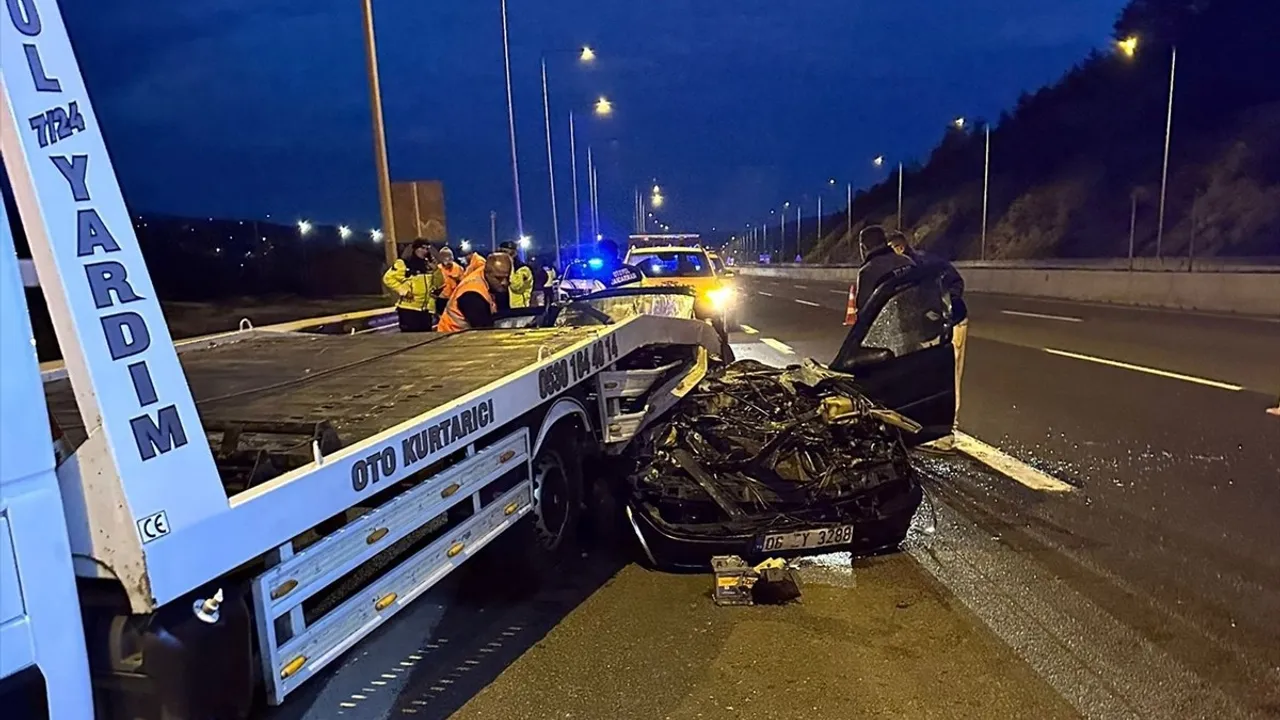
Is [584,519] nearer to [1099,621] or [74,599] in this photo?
[1099,621]

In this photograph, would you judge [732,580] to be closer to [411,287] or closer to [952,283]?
[952,283]

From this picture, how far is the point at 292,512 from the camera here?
283cm

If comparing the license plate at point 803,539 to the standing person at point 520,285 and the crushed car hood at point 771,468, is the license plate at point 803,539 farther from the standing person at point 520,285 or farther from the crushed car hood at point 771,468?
the standing person at point 520,285

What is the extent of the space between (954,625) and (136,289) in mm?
3590

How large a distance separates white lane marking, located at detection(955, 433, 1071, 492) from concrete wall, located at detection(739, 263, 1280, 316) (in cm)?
1516

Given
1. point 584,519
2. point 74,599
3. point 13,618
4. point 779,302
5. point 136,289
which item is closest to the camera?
point 13,618

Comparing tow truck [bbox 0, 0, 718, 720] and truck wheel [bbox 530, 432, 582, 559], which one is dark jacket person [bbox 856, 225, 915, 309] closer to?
truck wheel [bbox 530, 432, 582, 559]

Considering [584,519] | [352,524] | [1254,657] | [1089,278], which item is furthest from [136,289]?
[1089,278]

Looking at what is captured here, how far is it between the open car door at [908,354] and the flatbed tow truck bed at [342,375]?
201 cm

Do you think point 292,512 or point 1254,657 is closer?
point 292,512

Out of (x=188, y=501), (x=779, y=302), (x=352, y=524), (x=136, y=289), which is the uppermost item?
(x=136, y=289)

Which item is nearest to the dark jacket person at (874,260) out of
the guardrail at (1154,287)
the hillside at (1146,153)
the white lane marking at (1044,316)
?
the white lane marking at (1044,316)

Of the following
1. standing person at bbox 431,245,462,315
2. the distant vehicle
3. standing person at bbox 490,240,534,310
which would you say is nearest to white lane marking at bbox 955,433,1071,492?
standing person at bbox 490,240,534,310

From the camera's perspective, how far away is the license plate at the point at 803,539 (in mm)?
4965
